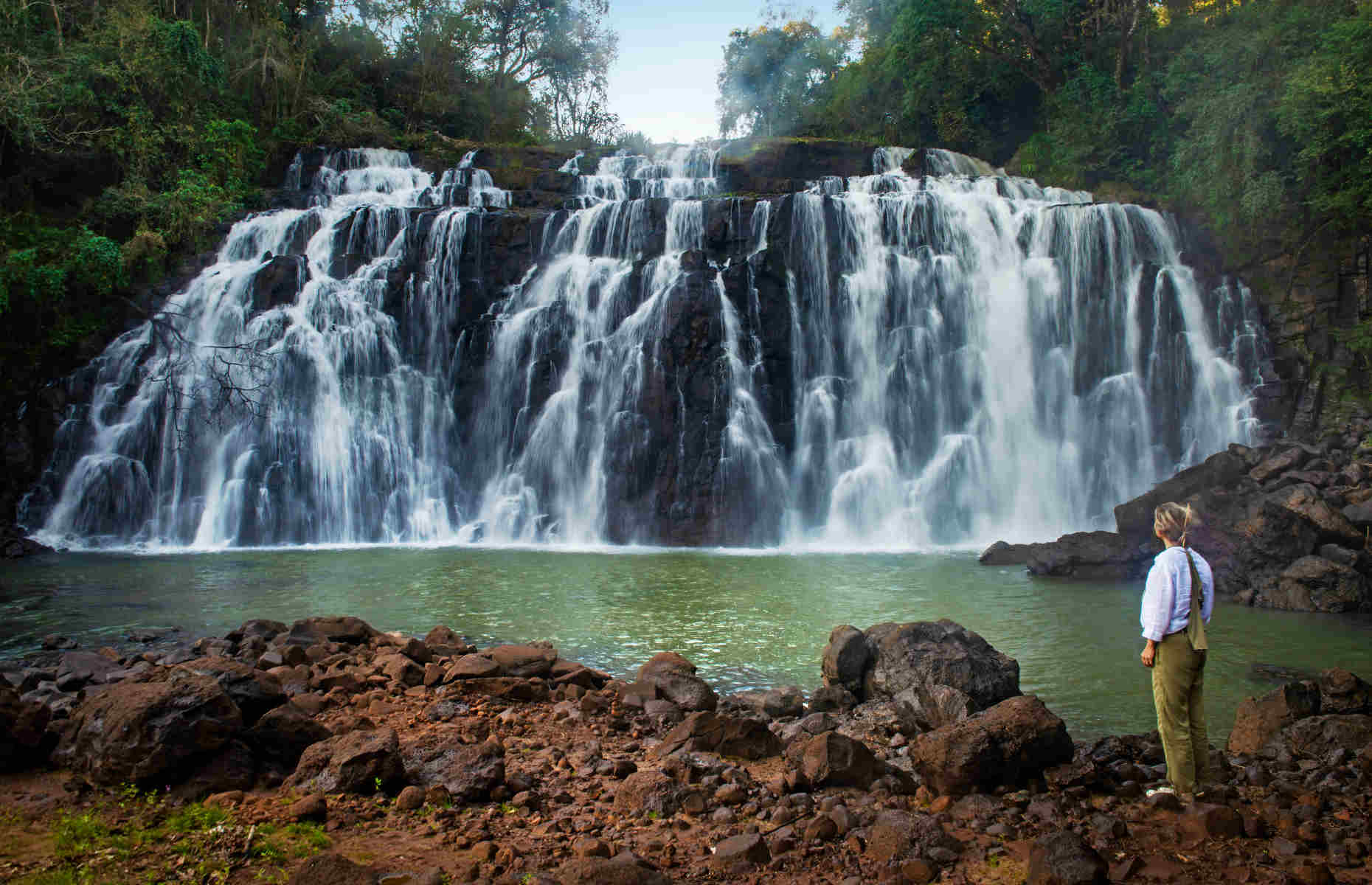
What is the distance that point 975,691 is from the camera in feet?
23.7

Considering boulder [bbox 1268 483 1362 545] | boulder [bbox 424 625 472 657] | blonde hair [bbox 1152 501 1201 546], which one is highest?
boulder [bbox 1268 483 1362 545]

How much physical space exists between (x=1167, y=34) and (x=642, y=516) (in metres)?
26.8

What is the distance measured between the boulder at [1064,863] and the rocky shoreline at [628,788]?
12 mm

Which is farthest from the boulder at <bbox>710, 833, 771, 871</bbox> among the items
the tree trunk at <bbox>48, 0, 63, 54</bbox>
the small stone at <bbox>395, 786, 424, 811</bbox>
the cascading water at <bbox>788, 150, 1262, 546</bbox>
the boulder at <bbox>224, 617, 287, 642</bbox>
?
the tree trunk at <bbox>48, 0, 63, 54</bbox>

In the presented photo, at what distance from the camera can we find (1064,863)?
4090 millimetres

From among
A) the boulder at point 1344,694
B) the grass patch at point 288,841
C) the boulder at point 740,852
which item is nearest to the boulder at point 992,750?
the boulder at point 740,852

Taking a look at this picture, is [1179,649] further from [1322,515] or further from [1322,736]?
[1322,515]

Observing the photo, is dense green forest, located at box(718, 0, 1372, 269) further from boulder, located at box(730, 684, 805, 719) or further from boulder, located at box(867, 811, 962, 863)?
boulder, located at box(867, 811, 962, 863)

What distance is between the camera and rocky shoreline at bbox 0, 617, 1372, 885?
4.15 meters

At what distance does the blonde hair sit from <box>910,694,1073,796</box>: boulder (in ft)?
4.50

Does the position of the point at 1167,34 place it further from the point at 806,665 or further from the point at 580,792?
the point at 580,792

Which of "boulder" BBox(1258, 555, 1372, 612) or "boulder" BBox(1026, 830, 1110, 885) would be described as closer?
"boulder" BBox(1026, 830, 1110, 885)

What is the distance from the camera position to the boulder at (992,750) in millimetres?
5230

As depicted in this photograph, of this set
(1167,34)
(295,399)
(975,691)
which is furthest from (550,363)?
(1167,34)
